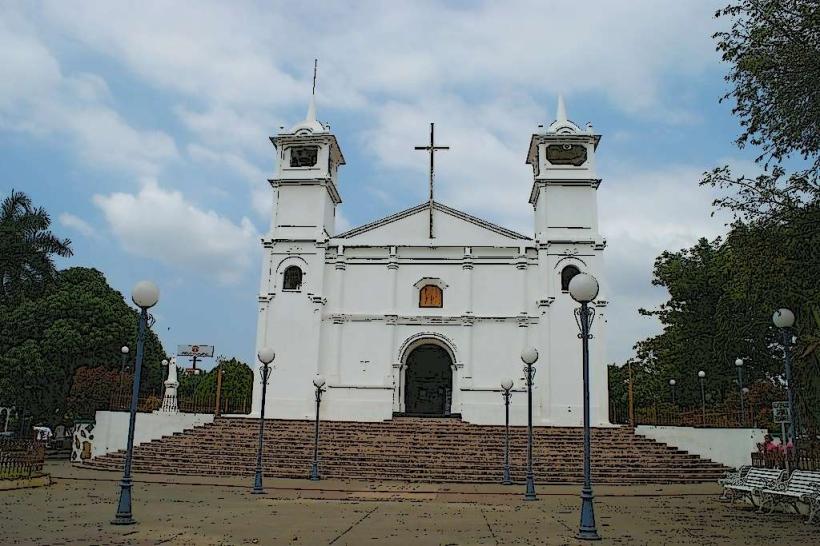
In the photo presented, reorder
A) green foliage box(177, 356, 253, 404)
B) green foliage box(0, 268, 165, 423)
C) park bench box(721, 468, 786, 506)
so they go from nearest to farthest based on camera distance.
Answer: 1. park bench box(721, 468, 786, 506)
2. green foliage box(0, 268, 165, 423)
3. green foliage box(177, 356, 253, 404)

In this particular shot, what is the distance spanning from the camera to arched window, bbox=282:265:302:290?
1219 inches

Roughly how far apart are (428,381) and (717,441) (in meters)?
12.4

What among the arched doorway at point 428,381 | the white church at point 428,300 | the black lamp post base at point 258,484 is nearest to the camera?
the black lamp post base at point 258,484

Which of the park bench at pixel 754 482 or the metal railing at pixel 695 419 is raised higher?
the metal railing at pixel 695 419

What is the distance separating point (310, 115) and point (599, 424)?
18.4m

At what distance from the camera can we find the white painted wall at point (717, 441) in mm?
23094

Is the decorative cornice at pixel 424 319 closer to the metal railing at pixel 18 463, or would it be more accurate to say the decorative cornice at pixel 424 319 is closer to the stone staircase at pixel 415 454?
the stone staircase at pixel 415 454

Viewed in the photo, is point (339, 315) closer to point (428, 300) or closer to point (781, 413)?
point (428, 300)

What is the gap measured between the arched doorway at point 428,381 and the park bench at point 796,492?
19.1 metres

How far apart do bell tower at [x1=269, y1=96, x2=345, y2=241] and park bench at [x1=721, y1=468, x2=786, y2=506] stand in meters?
20.3

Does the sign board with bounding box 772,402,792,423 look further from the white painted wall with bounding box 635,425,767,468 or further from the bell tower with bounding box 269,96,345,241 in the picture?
the bell tower with bounding box 269,96,345,241

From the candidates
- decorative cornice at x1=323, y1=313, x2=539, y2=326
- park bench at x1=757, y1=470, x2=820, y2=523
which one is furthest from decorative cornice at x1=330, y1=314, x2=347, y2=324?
park bench at x1=757, y1=470, x2=820, y2=523

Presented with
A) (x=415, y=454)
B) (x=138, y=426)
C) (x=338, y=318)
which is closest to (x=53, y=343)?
(x=138, y=426)

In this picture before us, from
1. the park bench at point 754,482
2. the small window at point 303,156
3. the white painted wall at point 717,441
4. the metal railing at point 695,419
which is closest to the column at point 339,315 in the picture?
the small window at point 303,156
